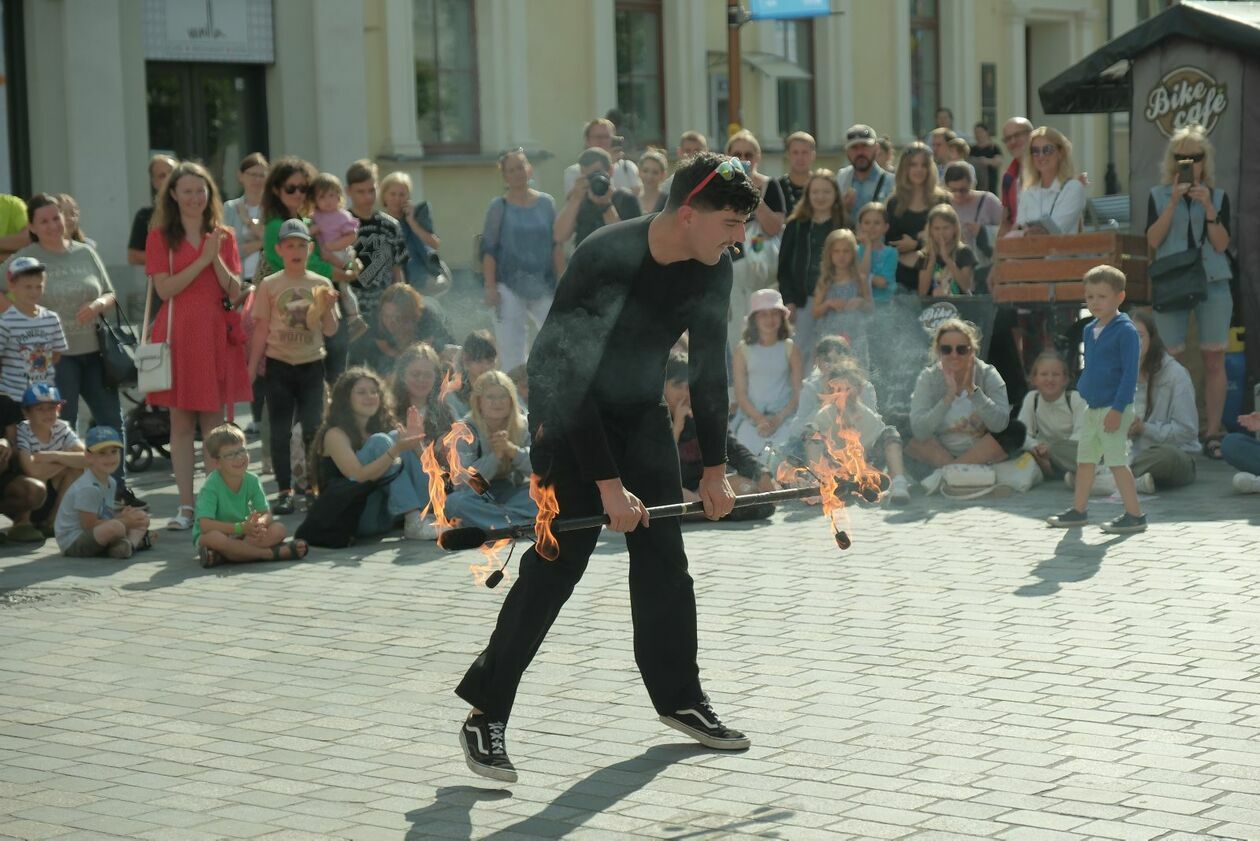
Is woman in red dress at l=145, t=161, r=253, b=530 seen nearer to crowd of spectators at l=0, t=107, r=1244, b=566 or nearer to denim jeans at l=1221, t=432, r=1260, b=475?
crowd of spectators at l=0, t=107, r=1244, b=566

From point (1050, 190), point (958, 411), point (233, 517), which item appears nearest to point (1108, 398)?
point (958, 411)

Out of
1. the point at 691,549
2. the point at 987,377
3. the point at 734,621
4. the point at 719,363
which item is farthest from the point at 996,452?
the point at 719,363

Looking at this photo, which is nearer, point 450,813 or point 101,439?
point 450,813

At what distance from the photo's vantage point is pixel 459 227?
21.2m

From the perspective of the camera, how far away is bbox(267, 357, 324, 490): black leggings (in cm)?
1102

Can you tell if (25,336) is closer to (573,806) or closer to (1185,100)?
(573,806)

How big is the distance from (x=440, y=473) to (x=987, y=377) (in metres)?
6.26

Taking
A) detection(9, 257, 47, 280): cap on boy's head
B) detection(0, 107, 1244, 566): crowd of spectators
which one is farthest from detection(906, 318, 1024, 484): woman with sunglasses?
detection(9, 257, 47, 280): cap on boy's head

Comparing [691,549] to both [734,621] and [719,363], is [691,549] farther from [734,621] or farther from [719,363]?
[719,363]

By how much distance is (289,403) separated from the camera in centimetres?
1106

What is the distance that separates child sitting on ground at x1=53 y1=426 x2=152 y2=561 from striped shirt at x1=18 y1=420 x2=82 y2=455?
1.55 ft

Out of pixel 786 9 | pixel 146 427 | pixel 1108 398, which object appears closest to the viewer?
pixel 1108 398

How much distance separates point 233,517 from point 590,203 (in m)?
4.50

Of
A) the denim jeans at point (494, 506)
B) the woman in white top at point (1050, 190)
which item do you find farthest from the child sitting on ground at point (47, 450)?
the woman in white top at point (1050, 190)
